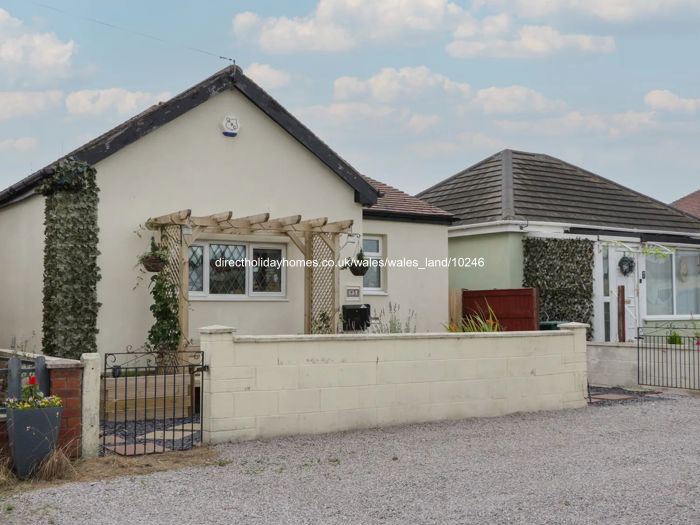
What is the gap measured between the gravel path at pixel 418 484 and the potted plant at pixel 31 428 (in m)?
0.50

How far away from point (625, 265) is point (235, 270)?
953 cm

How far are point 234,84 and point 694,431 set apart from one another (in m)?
8.99

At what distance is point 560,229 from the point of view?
19797 millimetres

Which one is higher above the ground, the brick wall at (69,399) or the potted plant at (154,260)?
the potted plant at (154,260)

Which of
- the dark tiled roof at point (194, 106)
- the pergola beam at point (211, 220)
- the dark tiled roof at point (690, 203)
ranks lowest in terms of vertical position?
the pergola beam at point (211, 220)

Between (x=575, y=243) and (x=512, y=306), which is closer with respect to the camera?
(x=512, y=306)

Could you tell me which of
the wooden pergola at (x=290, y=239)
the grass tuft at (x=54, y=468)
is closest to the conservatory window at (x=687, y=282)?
the wooden pergola at (x=290, y=239)

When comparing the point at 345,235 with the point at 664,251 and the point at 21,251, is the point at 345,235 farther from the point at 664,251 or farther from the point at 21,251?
the point at 664,251

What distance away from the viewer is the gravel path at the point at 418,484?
22.8 ft

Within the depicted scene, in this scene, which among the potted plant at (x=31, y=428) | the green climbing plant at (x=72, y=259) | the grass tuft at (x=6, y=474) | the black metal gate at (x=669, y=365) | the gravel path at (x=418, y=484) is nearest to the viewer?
the gravel path at (x=418, y=484)

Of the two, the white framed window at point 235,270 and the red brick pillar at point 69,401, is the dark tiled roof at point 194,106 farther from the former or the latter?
the red brick pillar at point 69,401

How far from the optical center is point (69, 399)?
346 inches

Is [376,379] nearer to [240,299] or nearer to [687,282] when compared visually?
[240,299]

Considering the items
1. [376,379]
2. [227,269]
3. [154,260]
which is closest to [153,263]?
[154,260]
